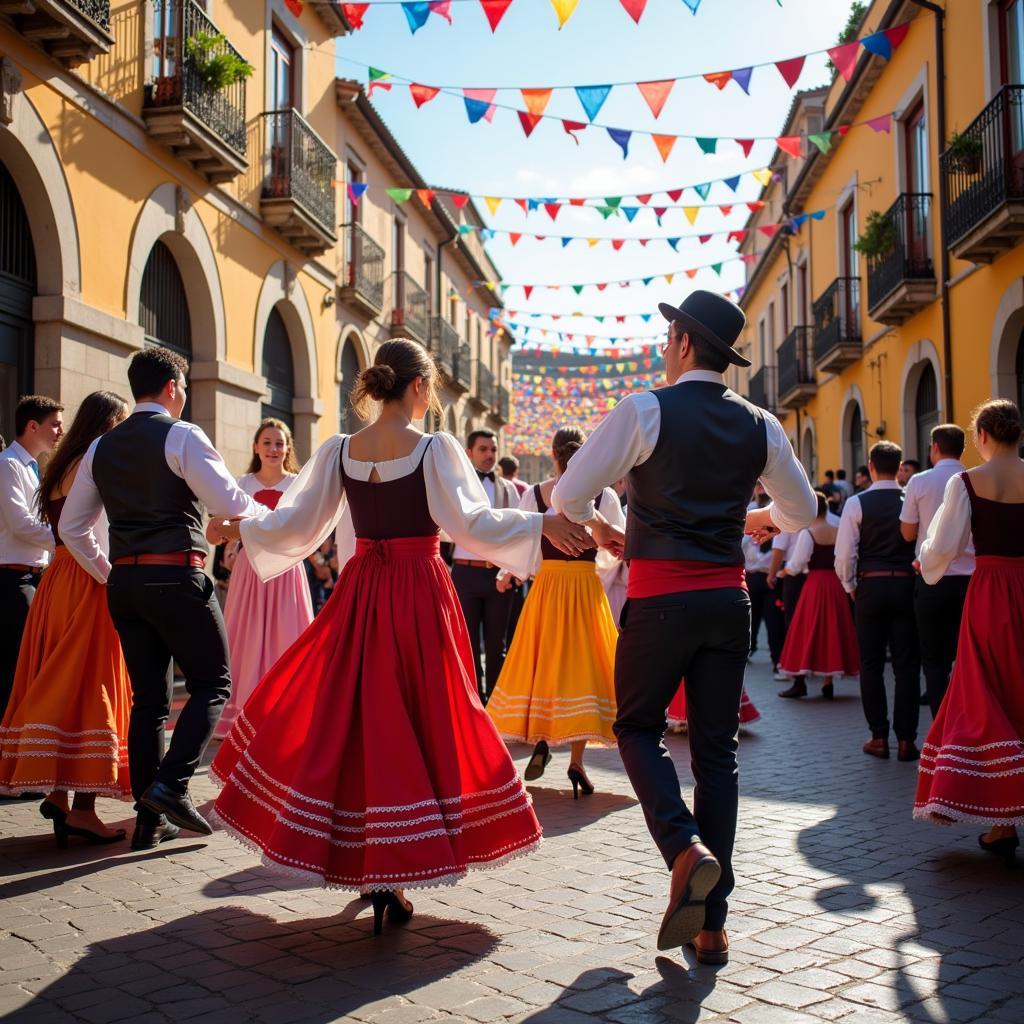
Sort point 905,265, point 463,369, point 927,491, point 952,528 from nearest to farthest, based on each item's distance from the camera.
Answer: point 952,528
point 927,491
point 905,265
point 463,369

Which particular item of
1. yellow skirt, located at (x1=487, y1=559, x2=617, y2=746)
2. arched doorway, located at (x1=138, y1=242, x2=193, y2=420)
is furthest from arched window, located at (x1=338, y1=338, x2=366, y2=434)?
yellow skirt, located at (x1=487, y1=559, x2=617, y2=746)

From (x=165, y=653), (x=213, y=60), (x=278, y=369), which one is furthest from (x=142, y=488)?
(x=278, y=369)

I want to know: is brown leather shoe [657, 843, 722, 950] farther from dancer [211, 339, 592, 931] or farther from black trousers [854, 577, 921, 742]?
black trousers [854, 577, 921, 742]

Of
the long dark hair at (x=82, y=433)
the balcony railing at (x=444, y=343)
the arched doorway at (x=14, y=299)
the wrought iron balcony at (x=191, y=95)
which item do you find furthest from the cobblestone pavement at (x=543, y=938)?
the balcony railing at (x=444, y=343)

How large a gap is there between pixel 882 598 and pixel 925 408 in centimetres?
1089

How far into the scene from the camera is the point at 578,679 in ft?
20.6

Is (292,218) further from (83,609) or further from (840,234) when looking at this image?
(840,234)

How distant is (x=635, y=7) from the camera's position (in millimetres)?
9539

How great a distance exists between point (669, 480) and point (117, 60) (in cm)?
911

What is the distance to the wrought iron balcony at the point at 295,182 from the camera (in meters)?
14.4

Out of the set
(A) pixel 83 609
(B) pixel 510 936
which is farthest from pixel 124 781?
(B) pixel 510 936

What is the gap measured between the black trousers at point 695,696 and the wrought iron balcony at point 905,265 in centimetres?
1348

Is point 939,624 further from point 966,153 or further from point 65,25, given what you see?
point 966,153

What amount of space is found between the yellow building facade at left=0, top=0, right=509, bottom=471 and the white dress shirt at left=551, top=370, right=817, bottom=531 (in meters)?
7.10
